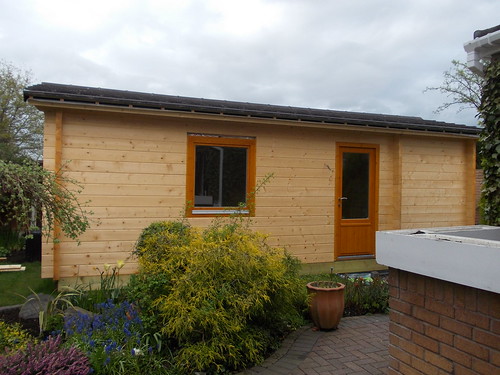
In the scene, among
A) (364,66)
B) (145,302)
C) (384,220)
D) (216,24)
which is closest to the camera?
(145,302)

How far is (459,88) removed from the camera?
26.5 m

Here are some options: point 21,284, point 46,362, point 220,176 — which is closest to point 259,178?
point 220,176

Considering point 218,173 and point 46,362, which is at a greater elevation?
point 218,173

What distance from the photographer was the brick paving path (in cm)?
367

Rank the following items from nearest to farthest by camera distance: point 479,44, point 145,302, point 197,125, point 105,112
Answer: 1. point 479,44
2. point 145,302
3. point 105,112
4. point 197,125

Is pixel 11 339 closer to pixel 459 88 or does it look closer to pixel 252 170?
pixel 252 170

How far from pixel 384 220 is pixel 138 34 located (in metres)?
10.0

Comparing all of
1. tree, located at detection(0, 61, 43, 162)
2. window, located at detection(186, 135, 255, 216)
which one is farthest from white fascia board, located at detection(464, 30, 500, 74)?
tree, located at detection(0, 61, 43, 162)

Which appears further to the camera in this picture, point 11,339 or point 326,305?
point 326,305

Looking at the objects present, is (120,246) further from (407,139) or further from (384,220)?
(407,139)

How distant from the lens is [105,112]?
6.07 m

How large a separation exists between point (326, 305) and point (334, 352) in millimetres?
621

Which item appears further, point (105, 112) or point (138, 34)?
point (138, 34)

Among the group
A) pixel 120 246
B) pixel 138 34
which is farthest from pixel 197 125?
pixel 138 34
